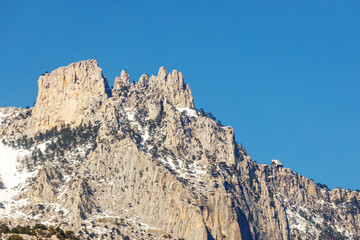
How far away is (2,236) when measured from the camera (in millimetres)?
199625

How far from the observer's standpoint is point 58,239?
198250mm

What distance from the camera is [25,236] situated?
197125 mm

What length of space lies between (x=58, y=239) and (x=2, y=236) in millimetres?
12211

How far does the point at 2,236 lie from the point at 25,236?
589 cm

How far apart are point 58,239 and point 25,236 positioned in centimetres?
694
